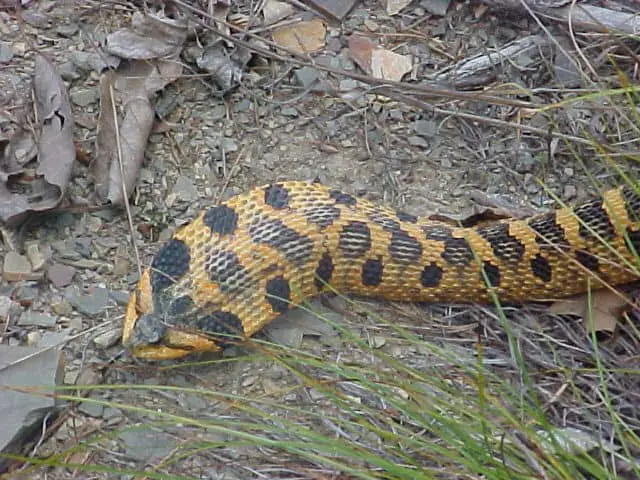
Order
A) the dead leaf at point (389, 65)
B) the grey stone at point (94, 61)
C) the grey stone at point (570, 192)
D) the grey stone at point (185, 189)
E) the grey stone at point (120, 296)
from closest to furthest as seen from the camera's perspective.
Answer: the grey stone at point (120, 296)
the grey stone at point (185, 189)
the grey stone at point (570, 192)
the grey stone at point (94, 61)
the dead leaf at point (389, 65)

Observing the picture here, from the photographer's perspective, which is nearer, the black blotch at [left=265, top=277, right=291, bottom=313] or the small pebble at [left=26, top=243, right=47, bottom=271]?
the black blotch at [left=265, top=277, right=291, bottom=313]

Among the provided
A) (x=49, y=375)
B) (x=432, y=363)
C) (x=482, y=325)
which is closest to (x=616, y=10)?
(x=482, y=325)

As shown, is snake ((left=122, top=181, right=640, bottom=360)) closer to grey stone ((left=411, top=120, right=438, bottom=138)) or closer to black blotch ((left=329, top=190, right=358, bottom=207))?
black blotch ((left=329, top=190, right=358, bottom=207))

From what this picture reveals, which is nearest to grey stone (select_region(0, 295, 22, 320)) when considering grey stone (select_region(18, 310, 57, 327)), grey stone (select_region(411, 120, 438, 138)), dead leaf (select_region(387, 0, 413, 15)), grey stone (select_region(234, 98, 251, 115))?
grey stone (select_region(18, 310, 57, 327))

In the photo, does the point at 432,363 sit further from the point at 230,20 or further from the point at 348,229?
the point at 230,20

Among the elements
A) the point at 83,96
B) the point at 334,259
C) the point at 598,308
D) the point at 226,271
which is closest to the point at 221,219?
the point at 226,271

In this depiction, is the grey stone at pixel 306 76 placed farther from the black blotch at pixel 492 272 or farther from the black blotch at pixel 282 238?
the black blotch at pixel 492 272

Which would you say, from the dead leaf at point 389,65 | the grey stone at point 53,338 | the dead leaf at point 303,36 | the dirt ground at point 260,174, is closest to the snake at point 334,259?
the dirt ground at point 260,174

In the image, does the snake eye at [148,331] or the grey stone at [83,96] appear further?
the grey stone at [83,96]
